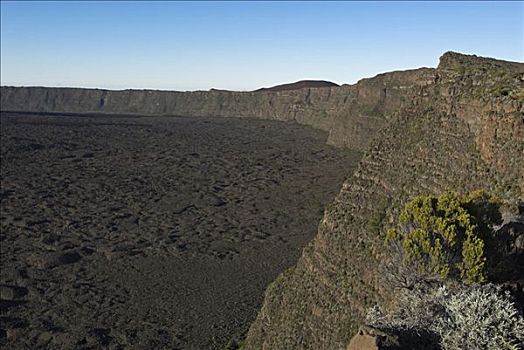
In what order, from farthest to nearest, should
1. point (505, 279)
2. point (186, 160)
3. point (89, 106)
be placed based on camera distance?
1. point (89, 106)
2. point (186, 160)
3. point (505, 279)

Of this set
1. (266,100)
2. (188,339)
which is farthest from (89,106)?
Answer: (188,339)

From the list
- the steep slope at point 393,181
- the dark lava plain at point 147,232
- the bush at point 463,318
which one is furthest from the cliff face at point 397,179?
the dark lava plain at point 147,232

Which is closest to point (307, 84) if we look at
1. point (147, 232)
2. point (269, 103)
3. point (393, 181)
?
point (269, 103)

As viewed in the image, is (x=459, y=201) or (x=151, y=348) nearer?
(x=459, y=201)

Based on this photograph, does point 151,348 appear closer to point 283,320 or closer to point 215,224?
point 283,320

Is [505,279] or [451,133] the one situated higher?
[451,133]

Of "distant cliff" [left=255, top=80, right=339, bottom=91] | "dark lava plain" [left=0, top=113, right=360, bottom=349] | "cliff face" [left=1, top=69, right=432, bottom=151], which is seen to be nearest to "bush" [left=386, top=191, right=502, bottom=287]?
"dark lava plain" [left=0, top=113, right=360, bottom=349]

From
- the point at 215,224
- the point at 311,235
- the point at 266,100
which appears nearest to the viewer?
the point at 311,235
